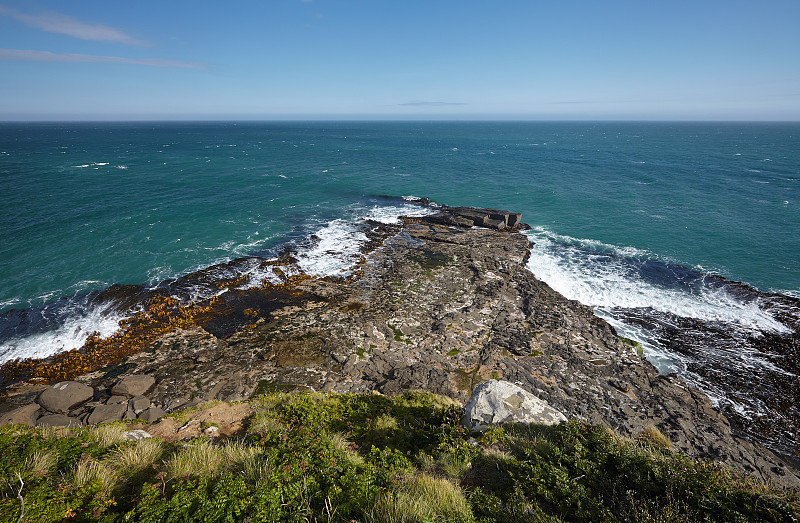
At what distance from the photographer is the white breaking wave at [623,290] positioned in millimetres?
25969

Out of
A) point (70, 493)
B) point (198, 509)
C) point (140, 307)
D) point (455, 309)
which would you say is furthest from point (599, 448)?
point (140, 307)

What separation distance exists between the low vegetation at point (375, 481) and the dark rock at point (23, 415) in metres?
8.84

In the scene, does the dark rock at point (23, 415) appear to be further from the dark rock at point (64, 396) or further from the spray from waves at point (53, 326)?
the spray from waves at point (53, 326)

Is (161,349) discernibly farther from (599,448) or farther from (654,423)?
(654,423)

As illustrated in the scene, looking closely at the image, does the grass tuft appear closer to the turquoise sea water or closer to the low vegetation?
the low vegetation

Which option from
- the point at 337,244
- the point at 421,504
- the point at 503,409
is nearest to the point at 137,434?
the point at 421,504

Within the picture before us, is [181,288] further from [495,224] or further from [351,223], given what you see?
[495,224]

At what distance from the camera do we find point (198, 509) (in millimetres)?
6590

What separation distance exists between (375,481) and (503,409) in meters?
6.18

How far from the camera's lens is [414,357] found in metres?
21.5

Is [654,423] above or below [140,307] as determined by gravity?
below

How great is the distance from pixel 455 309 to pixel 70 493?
2234cm

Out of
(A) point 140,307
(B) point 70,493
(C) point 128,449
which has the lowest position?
(A) point 140,307

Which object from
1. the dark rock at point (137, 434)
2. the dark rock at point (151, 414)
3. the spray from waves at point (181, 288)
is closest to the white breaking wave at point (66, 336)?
the spray from waves at point (181, 288)
